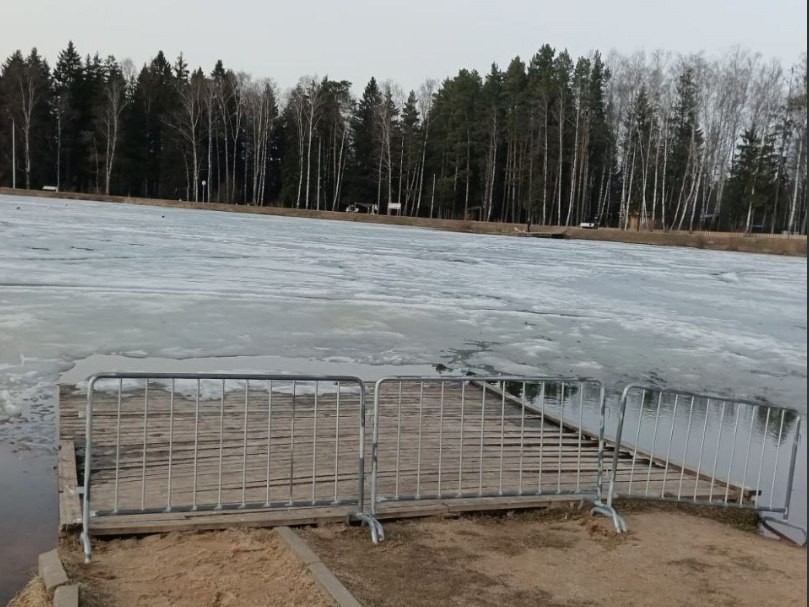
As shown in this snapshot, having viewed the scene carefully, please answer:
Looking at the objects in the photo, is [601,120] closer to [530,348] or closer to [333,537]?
[530,348]

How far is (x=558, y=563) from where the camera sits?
4965 millimetres

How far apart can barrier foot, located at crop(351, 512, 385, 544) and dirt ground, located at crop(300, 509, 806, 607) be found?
0.05m

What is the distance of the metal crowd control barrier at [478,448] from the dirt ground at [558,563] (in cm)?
28

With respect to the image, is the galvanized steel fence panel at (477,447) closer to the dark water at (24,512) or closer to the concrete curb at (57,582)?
the concrete curb at (57,582)

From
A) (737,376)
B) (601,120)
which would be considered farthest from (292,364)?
(601,120)

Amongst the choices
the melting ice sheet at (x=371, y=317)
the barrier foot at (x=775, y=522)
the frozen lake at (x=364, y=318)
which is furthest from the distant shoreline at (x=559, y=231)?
the barrier foot at (x=775, y=522)

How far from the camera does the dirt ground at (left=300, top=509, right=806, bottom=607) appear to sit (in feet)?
14.6

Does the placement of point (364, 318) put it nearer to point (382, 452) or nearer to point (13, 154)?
point (382, 452)

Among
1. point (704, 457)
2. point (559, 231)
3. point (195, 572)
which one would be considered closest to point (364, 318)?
point (704, 457)

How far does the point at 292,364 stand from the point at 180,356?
1.42 m

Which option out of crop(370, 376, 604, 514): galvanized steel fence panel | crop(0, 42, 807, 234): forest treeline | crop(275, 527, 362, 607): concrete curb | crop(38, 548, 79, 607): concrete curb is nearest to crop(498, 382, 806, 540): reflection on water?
crop(370, 376, 604, 514): galvanized steel fence panel

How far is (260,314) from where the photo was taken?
13898 mm

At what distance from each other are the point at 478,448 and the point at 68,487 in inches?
134

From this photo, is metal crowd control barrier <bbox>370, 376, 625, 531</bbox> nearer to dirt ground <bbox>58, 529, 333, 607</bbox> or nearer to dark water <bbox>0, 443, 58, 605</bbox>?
dirt ground <bbox>58, 529, 333, 607</bbox>
